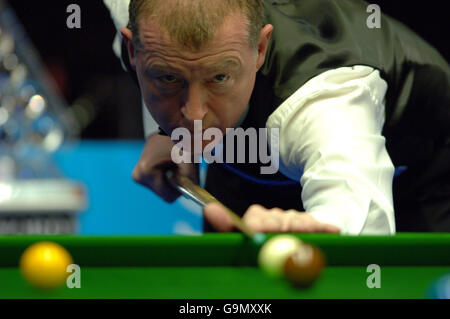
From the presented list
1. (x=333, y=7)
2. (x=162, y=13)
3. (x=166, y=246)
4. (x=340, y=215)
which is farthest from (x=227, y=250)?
(x=333, y=7)

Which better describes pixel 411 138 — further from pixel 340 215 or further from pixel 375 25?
pixel 340 215

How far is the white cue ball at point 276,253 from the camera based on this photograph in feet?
4.93

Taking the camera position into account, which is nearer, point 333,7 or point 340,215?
point 340,215

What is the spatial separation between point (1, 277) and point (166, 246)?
39cm

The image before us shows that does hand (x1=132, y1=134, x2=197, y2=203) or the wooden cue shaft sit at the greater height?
hand (x1=132, y1=134, x2=197, y2=203)

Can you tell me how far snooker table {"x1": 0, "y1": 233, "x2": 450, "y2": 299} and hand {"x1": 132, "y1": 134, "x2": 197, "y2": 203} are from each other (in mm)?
1207

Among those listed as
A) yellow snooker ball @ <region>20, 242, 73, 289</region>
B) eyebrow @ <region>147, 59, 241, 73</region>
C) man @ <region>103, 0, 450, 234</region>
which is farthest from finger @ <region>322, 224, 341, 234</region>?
eyebrow @ <region>147, 59, 241, 73</region>

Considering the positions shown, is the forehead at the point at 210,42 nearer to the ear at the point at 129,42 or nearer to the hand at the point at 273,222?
the ear at the point at 129,42

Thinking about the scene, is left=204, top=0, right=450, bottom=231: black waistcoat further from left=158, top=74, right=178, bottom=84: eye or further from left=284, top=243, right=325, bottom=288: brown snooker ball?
left=284, top=243, right=325, bottom=288: brown snooker ball

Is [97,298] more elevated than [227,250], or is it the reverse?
[227,250]

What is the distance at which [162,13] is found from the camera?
2375mm

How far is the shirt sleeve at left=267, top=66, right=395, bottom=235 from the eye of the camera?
80.3 inches

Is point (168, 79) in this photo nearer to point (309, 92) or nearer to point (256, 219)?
point (309, 92)

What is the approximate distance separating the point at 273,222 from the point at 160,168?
1.27 m
